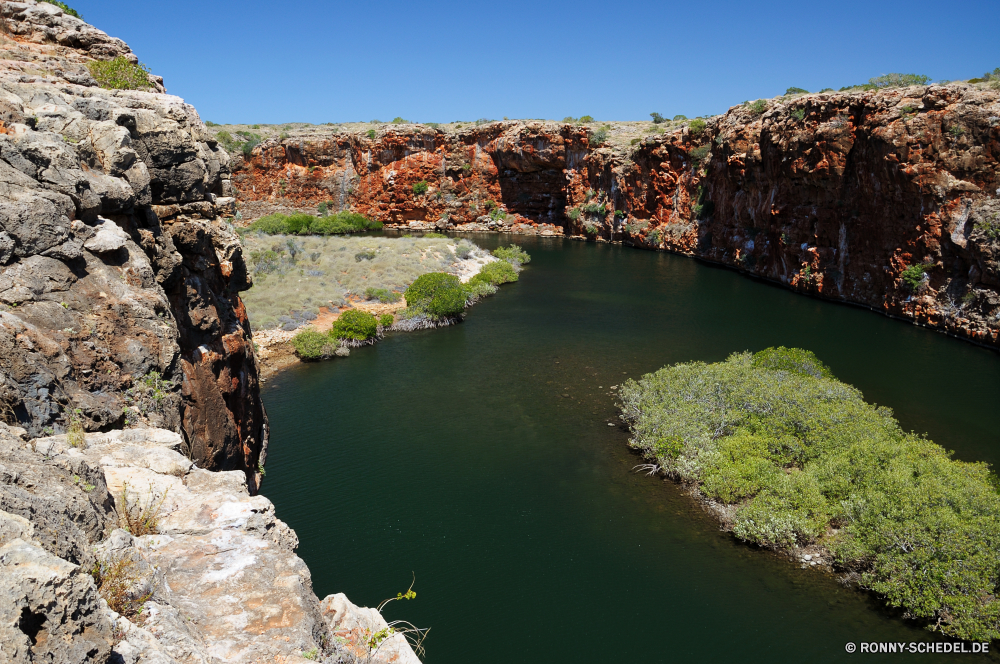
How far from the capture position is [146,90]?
11.2 m

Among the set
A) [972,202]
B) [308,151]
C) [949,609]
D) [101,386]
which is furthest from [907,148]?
[308,151]

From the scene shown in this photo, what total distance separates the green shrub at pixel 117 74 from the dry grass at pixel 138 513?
849 cm

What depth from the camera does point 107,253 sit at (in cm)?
795

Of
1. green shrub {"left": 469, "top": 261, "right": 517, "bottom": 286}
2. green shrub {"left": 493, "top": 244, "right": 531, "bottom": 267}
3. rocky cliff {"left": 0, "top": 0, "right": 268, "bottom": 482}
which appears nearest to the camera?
rocky cliff {"left": 0, "top": 0, "right": 268, "bottom": 482}

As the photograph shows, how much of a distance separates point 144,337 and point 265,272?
101 feet

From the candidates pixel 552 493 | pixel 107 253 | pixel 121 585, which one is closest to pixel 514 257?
pixel 552 493

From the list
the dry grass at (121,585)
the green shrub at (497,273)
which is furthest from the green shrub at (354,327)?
the dry grass at (121,585)

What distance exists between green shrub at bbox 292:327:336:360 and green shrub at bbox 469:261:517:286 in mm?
15566

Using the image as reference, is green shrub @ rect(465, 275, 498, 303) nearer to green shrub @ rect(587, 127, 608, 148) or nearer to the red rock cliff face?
the red rock cliff face

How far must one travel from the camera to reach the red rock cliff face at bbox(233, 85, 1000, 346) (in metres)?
30.5

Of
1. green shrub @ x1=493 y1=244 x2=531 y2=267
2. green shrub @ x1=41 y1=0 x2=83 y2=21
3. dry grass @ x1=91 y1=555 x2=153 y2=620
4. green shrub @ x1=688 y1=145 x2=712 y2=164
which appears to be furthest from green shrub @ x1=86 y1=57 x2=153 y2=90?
green shrub @ x1=688 y1=145 x2=712 y2=164

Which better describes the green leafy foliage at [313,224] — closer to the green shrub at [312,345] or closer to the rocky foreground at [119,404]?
the green shrub at [312,345]

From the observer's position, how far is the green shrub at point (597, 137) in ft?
210

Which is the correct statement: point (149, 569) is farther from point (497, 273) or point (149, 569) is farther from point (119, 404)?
point (497, 273)
